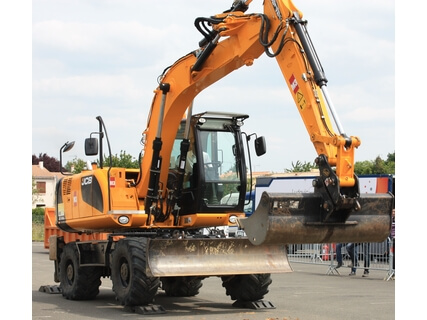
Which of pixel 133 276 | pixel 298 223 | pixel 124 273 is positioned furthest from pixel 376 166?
pixel 298 223

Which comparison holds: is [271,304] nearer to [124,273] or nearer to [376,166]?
[124,273]

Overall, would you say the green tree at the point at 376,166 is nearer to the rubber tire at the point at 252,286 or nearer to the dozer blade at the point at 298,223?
the rubber tire at the point at 252,286

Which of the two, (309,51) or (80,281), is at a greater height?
(309,51)

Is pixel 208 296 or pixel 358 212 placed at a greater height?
pixel 358 212

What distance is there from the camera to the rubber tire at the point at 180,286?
14.8 m

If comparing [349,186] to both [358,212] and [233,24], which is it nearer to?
[358,212]

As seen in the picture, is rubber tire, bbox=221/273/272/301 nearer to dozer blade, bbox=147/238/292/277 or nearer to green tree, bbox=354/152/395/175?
dozer blade, bbox=147/238/292/277

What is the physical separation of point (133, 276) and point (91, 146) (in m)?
2.58

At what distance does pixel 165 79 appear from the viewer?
13523mm

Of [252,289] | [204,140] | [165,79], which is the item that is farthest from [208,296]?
[165,79]

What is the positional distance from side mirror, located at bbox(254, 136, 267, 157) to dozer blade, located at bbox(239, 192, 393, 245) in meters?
4.13

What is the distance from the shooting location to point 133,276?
12.1 metres

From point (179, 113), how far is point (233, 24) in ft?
7.44

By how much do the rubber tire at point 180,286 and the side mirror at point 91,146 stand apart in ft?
9.79
